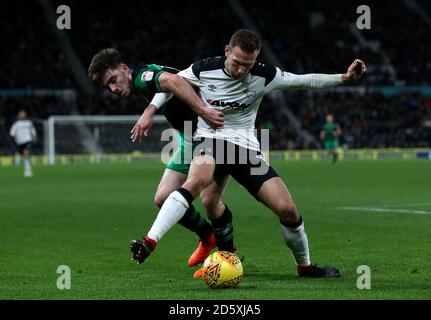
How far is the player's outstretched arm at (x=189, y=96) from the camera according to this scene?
738 cm

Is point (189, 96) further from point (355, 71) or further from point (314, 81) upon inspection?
point (355, 71)

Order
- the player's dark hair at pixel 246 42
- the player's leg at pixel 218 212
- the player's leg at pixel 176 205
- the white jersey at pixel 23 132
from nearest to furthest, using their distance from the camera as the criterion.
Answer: the player's leg at pixel 176 205
the player's dark hair at pixel 246 42
the player's leg at pixel 218 212
the white jersey at pixel 23 132

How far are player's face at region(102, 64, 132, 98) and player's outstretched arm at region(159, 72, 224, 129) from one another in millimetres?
390

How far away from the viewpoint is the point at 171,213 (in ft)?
23.6

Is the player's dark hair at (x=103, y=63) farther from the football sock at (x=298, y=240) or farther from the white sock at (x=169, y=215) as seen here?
the football sock at (x=298, y=240)

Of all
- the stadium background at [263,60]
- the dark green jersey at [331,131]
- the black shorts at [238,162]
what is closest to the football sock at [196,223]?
the black shorts at [238,162]

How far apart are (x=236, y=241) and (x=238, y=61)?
4067 millimetres

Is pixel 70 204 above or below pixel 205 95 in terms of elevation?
below

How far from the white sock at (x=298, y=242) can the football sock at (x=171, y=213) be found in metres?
1.04

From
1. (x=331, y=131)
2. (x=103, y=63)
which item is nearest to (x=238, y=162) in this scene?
(x=103, y=63)

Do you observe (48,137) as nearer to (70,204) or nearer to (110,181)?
(110,181)
